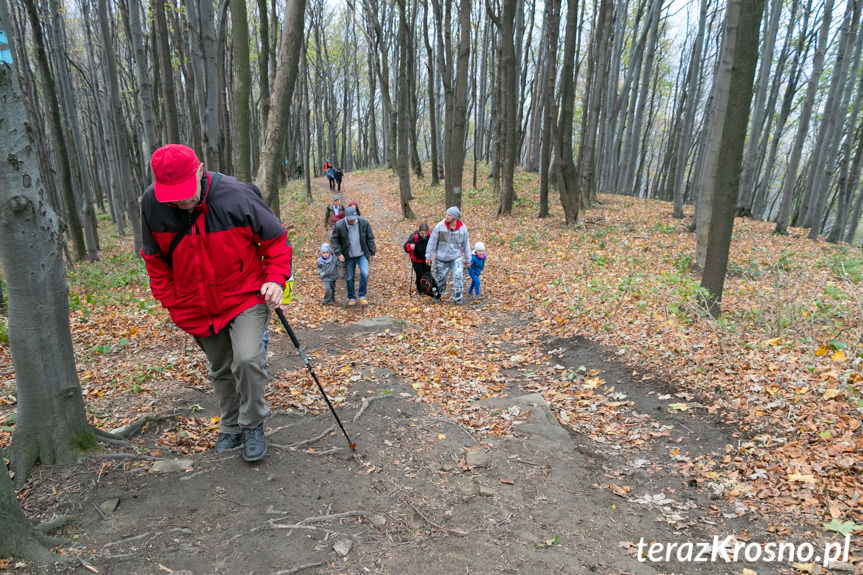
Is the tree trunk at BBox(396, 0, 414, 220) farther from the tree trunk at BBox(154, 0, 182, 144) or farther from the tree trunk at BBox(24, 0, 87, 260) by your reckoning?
the tree trunk at BBox(24, 0, 87, 260)

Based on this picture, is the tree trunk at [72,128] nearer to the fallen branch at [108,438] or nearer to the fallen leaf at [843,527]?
the fallen branch at [108,438]

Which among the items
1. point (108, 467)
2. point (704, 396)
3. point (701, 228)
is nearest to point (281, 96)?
point (108, 467)

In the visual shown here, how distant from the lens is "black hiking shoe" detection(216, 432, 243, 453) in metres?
3.44

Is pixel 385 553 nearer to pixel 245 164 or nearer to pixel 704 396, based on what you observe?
pixel 704 396

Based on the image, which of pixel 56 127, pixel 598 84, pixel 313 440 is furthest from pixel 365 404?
pixel 598 84

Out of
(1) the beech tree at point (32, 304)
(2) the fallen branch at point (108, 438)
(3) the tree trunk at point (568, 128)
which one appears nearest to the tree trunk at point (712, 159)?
(3) the tree trunk at point (568, 128)

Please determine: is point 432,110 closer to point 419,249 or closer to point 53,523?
point 419,249

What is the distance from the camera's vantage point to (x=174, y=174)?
9.08 feet

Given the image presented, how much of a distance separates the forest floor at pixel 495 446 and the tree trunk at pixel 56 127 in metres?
6.32

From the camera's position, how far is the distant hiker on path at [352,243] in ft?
30.0

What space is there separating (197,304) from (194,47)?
1022 cm

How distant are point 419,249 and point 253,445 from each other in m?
6.79

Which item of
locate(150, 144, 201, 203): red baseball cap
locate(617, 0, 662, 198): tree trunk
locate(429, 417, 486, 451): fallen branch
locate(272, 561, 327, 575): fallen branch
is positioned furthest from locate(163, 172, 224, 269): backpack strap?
locate(617, 0, 662, 198): tree trunk

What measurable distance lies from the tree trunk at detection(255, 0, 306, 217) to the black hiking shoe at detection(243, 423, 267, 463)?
18.4 feet
